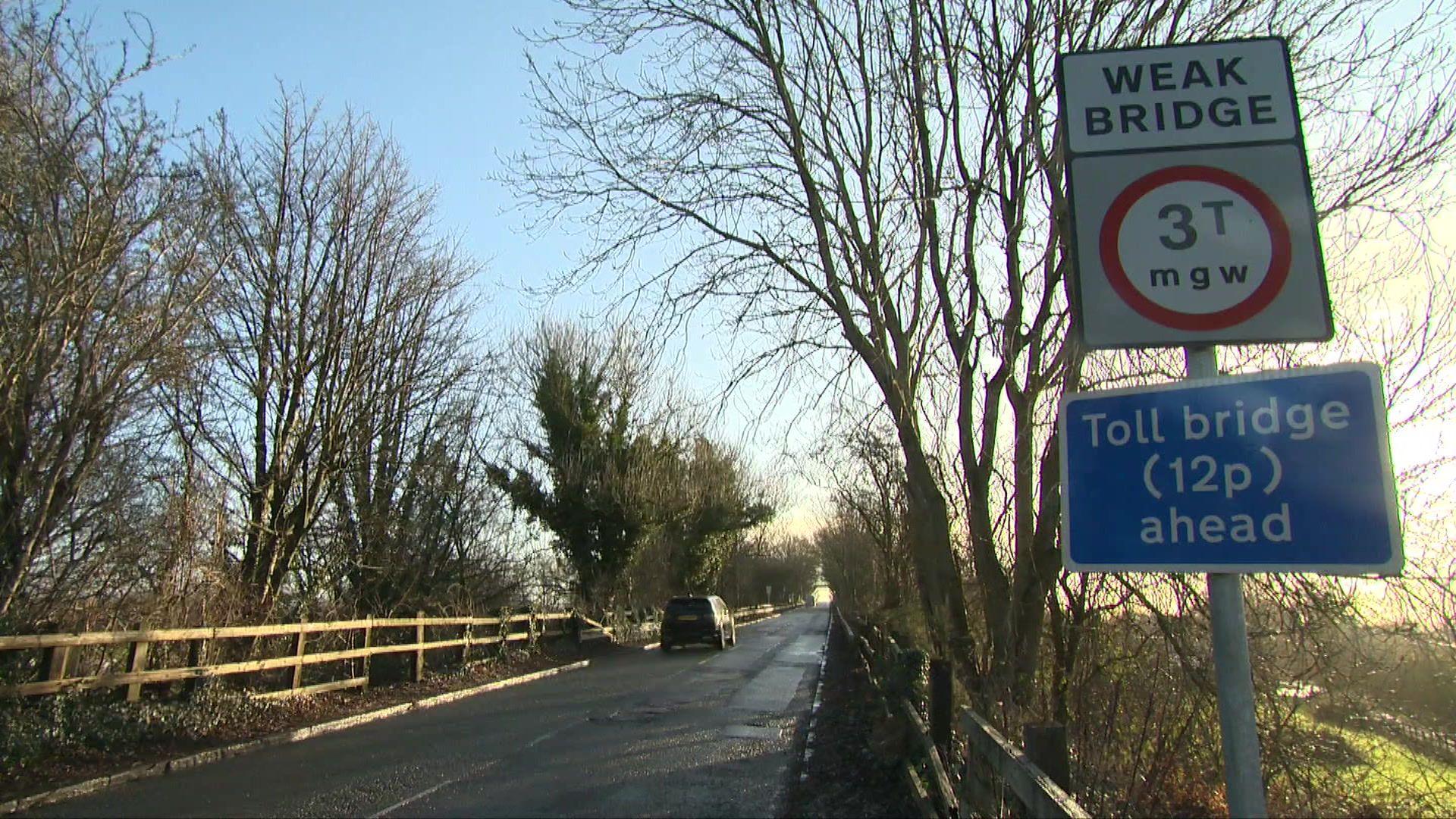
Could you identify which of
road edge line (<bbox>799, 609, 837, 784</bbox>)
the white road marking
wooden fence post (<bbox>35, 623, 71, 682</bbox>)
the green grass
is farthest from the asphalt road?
the green grass

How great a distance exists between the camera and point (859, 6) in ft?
29.3

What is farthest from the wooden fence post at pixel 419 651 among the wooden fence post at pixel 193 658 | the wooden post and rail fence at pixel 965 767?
the wooden post and rail fence at pixel 965 767

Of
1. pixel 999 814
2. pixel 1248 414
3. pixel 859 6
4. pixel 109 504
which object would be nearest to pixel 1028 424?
pixel 999 814

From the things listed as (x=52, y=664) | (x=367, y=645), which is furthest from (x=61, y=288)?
(x=367, y=645)

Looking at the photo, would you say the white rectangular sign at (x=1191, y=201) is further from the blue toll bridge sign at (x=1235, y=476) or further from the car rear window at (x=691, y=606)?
the car rear window at (x=691, y=606)

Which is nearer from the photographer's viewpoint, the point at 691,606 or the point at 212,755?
the point at 212,755

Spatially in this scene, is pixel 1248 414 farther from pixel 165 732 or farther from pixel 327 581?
pixel 327 581

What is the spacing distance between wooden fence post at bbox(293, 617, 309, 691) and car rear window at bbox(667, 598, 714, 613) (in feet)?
54.5

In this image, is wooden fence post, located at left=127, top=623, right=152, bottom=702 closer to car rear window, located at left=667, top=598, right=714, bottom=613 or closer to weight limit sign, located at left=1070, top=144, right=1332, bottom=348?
weight limit sign, located at left=1070, top=144, right=1332, bottom=348

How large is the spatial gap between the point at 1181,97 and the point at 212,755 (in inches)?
439

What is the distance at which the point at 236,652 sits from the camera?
513 inches

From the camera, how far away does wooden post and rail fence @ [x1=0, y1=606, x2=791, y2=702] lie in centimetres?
942

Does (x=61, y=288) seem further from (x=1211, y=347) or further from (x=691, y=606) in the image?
(x=691, y=606)

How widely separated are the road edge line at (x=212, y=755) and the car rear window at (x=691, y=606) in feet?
43.4
